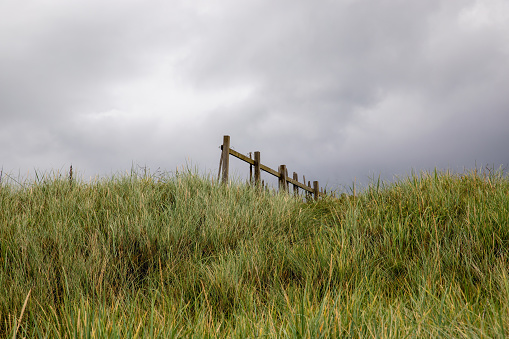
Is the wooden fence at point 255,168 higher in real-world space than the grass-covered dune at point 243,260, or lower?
higher

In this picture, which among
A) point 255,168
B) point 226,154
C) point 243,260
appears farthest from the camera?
point 255,168

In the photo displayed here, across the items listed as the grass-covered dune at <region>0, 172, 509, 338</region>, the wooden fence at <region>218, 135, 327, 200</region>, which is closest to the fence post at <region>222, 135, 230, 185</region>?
the wooden fence at <region>218, 135, 327, 200</region>

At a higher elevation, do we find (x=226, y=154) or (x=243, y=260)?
(x=226, y=154)

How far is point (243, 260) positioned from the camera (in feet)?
12.0

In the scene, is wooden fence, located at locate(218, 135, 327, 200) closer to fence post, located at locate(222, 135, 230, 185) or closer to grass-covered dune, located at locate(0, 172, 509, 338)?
fence post, located at locate(222, 135, 230, 185)

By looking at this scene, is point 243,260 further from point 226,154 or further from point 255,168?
point 255,168

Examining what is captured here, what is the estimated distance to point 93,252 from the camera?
144 inches

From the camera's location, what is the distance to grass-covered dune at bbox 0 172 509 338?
2.34 m

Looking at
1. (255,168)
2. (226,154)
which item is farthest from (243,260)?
(255,168)

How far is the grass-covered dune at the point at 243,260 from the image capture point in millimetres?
2342

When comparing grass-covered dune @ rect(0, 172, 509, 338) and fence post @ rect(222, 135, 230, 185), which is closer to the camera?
grass-covered dune @ rect(0, 172, 509, 338)

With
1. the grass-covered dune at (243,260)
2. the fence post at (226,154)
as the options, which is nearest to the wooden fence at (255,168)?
the fence post at (226,154)

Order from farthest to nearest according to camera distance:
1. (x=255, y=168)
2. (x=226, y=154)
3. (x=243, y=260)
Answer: (x=255, y=168) < (x=226, y=154) < (x=243, y=260)

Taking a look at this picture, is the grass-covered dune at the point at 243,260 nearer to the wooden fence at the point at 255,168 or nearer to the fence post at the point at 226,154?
the wooden fence at the point at 255,168
